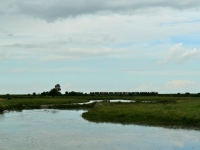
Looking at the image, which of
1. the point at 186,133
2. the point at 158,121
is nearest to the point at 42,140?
the point at 186,133

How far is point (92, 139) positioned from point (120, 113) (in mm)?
17464

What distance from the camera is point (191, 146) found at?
24625mm

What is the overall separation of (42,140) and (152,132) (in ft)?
33.0

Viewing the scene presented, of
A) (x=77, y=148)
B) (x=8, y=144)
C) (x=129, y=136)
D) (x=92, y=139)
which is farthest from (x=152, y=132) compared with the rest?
(x=8, y=144)

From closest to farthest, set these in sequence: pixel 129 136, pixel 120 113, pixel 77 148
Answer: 1. pixel 77 148
2. pixel 129 136
3. pixel 120 113

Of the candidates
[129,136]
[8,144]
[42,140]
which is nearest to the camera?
[8,144]

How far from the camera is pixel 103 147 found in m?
24.5

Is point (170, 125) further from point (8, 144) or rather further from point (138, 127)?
point (8, 144)

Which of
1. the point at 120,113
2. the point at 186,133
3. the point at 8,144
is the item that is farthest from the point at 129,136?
the point at 120,113

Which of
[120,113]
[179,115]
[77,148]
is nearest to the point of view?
[77,148]

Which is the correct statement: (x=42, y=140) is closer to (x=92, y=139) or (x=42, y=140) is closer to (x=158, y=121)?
(x=92, y=139)

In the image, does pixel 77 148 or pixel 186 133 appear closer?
pixel 77 148

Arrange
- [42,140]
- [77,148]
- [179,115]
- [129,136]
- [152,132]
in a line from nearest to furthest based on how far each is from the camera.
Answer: [77,148] < [42,140] < [129,136] < [152,132] < [179,115]

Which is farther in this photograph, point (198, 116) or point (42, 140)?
point (198, 116)
